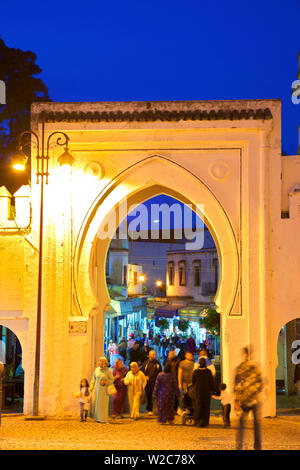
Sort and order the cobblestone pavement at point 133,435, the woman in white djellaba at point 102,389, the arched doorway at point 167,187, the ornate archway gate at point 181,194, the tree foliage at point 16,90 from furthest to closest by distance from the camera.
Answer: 1. the tree foliage at point 16,90
2. the arched doorway at point 167,187
3. the ornate archway gate at point 181,194
4. the woman in white djellaba at point 102,389
5. the cobblestone pavement at point 133,435

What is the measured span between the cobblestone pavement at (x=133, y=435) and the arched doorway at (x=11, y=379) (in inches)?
50.2

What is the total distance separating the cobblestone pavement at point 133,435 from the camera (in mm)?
8336

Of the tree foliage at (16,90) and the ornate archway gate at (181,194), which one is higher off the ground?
the tree foliage at (16,90)

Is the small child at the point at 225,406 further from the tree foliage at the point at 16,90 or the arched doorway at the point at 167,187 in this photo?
the tree foliage at the point at 16,90

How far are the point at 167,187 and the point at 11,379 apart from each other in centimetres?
526

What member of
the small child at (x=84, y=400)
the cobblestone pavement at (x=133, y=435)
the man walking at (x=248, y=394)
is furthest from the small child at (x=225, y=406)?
the man walking at (x=248, y=394)

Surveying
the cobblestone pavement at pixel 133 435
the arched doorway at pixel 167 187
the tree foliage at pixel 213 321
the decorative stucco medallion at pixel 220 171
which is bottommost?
the cobblestone pavement at pixel 133 435

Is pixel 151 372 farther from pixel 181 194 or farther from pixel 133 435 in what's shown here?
pixel 181 194

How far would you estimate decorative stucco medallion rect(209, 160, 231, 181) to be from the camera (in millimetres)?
11727

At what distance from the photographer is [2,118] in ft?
63.1

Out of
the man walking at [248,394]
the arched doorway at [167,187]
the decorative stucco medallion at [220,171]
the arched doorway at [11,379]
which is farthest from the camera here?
the arched doorway at [11,379]

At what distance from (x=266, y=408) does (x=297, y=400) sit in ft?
9.59

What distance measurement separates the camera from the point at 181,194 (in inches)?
473
